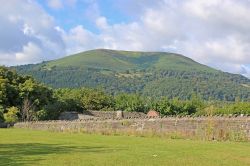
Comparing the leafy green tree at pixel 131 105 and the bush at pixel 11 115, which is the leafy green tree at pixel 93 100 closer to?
the leafy green tree at pixel 131 105

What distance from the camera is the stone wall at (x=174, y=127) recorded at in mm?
30219

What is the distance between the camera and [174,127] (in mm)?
36281

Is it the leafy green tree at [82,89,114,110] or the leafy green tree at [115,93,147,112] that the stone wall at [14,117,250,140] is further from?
the leafy green tree at [115,93,147,112]

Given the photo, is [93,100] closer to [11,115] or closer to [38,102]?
[38,102]

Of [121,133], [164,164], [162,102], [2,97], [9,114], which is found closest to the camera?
[164,164]

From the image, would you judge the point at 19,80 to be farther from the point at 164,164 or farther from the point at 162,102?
the point at 164,164

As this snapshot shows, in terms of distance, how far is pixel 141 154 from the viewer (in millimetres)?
16969

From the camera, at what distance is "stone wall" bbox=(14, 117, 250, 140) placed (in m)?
30.2

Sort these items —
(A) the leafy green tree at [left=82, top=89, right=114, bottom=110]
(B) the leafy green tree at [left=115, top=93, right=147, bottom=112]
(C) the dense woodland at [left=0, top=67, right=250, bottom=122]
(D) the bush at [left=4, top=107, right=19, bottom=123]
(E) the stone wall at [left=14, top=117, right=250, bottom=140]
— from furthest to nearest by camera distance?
(B) the leafy green tree at [left=115, top=93, right=147, bottom=112]
(A) the leafy green tree at [left=82, top=89, right=114, bottom=110]
(C) the dense woodland at [left=0, top=67, right=250, bottom=122]
(D) the bush at [left=4, top=107, right=19, bottom=123]
(E) the stone wall at [left=14, top=117, right=250, bottom=140]

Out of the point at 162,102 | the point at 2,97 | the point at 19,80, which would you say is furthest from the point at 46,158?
the point at 162,102

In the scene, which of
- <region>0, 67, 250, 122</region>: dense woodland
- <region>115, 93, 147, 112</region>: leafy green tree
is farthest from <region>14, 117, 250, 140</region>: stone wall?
<region>115, 93, 147, 112</region>: leafy green tree

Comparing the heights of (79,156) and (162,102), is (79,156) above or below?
below

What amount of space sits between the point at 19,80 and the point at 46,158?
201 ft

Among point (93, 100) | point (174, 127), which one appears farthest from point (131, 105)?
point (174, 127)
